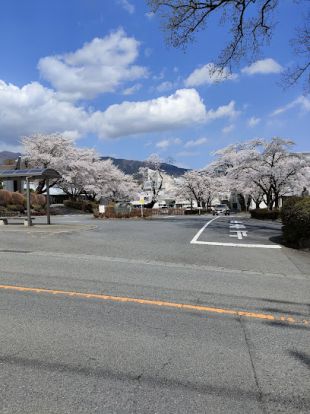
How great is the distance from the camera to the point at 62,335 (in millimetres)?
4355

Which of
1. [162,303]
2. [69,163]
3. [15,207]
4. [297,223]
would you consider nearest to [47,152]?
[69,163]

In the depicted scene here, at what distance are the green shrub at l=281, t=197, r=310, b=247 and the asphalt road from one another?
3.19 metres

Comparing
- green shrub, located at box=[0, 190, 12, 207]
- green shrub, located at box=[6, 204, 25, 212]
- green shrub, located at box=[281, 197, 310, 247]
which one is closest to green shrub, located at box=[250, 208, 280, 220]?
green shrub, located at box=[281, 197, 310, 247]

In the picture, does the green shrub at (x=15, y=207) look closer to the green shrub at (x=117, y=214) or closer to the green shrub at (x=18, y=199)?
the green shrub at (x=18, y=199)

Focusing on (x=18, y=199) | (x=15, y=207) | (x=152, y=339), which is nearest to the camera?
(x=152, y=339)

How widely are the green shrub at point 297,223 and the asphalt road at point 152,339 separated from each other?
3194mm

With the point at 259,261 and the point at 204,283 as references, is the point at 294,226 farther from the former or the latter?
the point at 204,283

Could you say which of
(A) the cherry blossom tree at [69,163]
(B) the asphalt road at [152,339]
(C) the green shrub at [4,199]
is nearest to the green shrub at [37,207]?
(C) the green shrub at [4,199]

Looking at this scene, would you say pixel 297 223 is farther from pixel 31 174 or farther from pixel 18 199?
pixel 18 199

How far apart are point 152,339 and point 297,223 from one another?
9073mm

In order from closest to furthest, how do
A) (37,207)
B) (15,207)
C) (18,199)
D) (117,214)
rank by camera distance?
(117,214) → (15,207) → (18,199) → (37,207)

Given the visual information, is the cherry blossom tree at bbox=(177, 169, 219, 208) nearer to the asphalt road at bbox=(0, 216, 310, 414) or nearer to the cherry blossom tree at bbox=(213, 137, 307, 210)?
the cherry blossom tree at bbox=(213, 137, 307, 210)

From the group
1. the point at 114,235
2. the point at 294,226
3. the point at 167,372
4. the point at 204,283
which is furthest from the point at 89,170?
the point at 167,372

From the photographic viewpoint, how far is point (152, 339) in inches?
169
